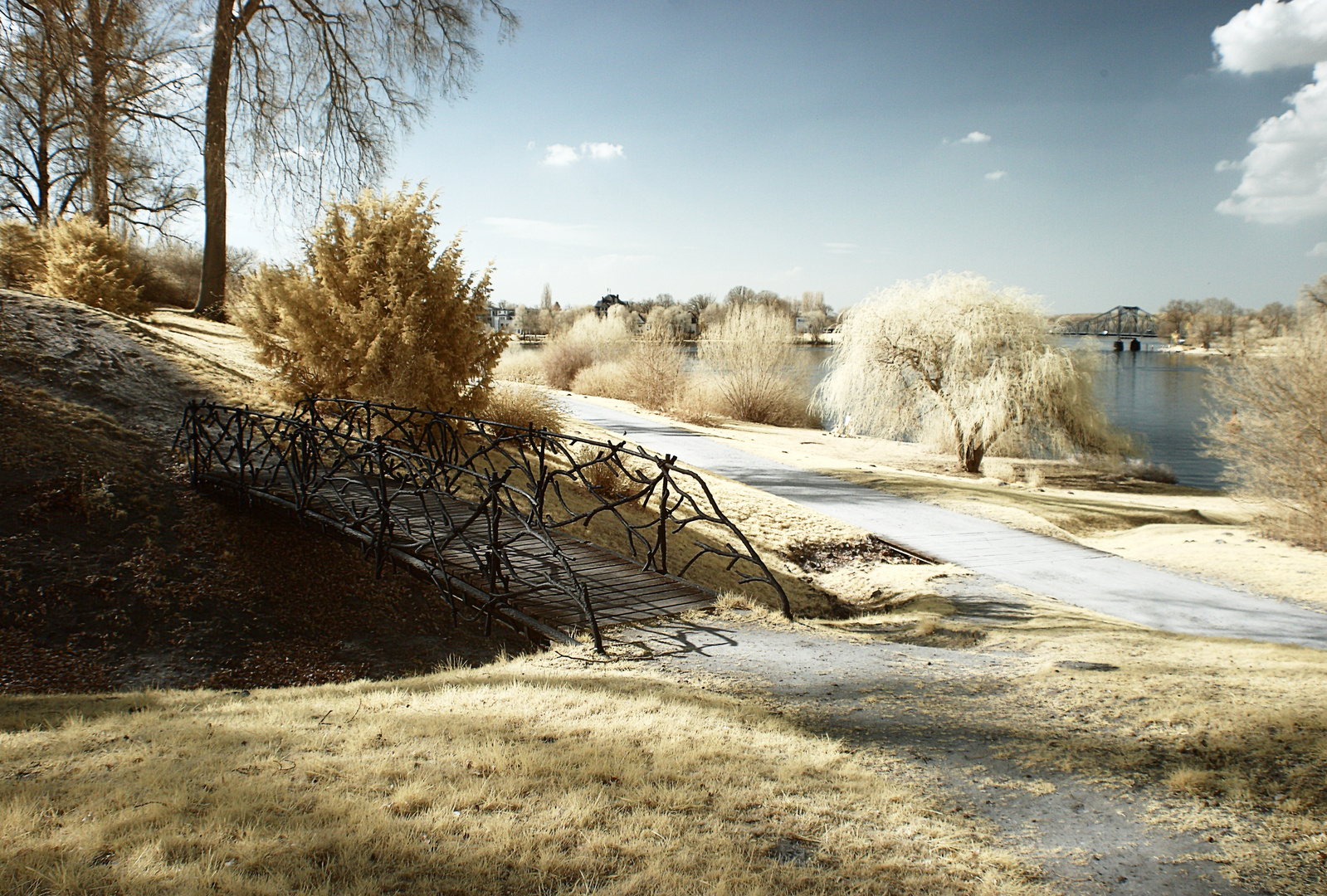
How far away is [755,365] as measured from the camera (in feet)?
90.6

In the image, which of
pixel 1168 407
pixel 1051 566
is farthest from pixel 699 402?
pixel 1168 407

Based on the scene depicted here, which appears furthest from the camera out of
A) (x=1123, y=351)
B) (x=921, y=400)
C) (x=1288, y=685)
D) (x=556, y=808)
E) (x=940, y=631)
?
(x=1123, y=351)

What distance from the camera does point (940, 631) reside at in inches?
262

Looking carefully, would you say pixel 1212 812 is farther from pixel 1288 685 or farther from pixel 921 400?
pixel 921 400

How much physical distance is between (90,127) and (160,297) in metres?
19.7

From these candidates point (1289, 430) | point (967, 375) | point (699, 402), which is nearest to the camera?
point (1289, 430)

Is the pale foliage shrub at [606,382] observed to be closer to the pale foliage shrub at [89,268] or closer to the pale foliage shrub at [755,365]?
the pale foliage shrub at [755,365]

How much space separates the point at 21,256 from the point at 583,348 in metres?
22.2

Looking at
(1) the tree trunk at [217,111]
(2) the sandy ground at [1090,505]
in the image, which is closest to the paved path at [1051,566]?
(2) the sandy ground at [1090,505]

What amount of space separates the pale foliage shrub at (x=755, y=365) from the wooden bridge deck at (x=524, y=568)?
2011 centimetres

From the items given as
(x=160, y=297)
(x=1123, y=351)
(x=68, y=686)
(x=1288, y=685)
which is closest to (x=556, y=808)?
(x=1288, y=685)

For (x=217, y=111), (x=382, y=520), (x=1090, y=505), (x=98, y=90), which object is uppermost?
(x=217, y=111)

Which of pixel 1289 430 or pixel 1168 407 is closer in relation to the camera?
pixel 1289 430

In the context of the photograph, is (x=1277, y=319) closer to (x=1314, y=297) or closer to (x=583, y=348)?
(x=1314, y=297)
